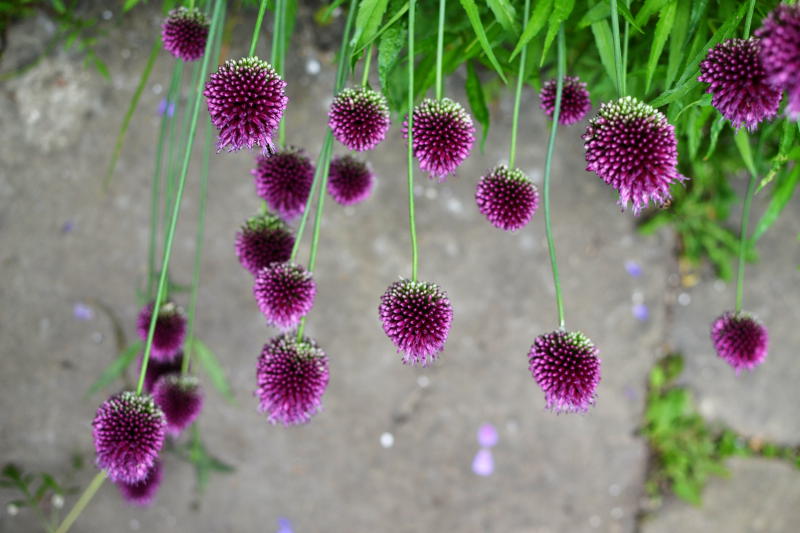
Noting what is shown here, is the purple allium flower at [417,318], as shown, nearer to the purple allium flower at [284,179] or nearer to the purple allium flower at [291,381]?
the purple allium flower at [291,381]

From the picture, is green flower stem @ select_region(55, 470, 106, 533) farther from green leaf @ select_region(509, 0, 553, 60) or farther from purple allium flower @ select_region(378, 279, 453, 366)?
green leaf @ select_region(509, 0, 553, 60)

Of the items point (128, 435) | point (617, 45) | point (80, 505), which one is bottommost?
point (80, 505)

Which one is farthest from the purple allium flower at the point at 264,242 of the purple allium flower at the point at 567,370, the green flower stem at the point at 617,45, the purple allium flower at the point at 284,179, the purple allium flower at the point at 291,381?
the green flower stem at the point at 617,45

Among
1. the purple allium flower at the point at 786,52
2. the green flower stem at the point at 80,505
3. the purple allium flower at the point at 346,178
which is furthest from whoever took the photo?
the green flower stem at the point at 80,505

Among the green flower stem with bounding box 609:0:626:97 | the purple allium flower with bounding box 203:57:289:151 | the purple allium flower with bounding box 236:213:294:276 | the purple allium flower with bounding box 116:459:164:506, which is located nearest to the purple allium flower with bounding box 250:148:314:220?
the purple allium flower with bounding box 236:213:294:276

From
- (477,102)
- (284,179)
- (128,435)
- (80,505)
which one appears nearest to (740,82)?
(477,102)

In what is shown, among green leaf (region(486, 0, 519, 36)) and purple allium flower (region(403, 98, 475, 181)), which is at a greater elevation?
green leaf (region(486, 0, 519, 36))

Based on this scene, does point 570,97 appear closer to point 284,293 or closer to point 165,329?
point 284,293
